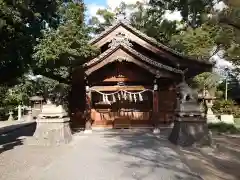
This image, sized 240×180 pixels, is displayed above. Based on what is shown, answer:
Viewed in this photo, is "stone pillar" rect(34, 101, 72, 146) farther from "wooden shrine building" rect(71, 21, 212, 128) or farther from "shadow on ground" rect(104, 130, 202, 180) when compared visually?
"wooden shrine building" rect(71, 21, 212, 128)

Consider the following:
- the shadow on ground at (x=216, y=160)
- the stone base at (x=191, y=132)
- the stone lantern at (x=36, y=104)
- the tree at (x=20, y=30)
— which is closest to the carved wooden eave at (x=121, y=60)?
the tree at (x=20, y=30)

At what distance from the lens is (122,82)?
1975cm

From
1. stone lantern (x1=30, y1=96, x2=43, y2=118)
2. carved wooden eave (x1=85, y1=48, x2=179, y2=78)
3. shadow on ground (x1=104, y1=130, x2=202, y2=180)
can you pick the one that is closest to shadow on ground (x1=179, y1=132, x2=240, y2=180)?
shadow on ground (x1=104, y1=130, x2=202, y2=180)

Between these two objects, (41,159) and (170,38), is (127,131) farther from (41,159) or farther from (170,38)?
(170,38)

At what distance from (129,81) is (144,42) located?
269 cm

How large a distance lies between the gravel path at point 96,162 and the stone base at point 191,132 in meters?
0.62

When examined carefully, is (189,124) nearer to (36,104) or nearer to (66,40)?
(66,40)

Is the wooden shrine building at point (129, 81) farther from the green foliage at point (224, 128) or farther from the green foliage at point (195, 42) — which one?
the green foliage at point (195, 42)

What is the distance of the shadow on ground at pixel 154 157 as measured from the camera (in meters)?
8.19

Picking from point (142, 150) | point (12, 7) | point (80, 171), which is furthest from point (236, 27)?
point (12, 7)

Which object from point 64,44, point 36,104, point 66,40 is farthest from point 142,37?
point 36,104

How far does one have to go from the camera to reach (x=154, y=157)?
10641mm

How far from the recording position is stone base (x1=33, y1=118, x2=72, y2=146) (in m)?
13.9

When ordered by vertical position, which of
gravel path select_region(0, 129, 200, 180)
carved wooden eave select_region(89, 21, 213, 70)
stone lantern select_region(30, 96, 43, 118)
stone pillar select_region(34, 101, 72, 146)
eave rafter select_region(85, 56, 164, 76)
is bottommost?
gravel path select_region(0, 129, 200, 180)
